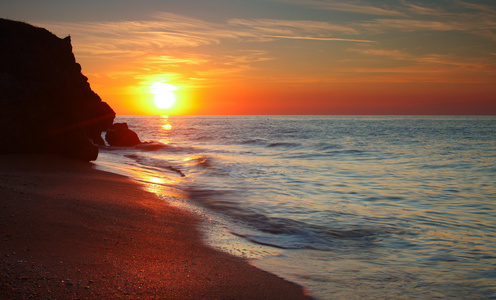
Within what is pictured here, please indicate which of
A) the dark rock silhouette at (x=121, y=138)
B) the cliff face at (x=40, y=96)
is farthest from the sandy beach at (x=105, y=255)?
the dark rock silhouette at (x=121, y=138)

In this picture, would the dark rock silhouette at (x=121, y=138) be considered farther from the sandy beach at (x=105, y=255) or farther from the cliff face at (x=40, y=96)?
the sandy beach at (x=105, y=255)

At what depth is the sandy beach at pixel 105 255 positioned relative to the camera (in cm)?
331

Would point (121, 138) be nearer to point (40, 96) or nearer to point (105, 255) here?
point (40, 96)

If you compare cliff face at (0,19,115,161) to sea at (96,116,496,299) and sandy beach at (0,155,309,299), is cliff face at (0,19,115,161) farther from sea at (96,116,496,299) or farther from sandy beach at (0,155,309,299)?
sandy beach at (0,155,309,299)

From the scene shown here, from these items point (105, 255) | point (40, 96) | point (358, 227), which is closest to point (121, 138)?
point (40, 96)

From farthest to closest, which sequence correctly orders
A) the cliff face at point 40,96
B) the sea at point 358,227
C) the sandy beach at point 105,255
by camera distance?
the cliff face at point 40,96
the sea at point 358,227
the sandy beach at point 105,255

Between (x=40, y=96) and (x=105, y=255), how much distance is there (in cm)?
925

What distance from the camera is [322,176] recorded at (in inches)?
570

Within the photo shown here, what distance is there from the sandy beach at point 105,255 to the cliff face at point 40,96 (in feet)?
14.3

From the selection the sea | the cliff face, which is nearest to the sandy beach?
the sea

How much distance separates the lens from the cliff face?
35.4ft

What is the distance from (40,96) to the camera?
37.6ft

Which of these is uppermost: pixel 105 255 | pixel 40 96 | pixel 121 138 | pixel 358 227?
pixel 40 96

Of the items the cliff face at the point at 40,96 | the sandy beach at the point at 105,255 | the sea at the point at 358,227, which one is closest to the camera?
the sandy beach at the point at 105,255
